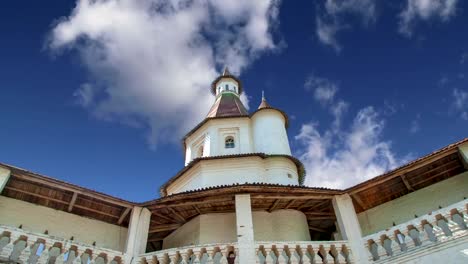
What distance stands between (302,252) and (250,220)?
5.97ft

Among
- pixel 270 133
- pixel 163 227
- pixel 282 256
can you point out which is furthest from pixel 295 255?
pixel 270 133

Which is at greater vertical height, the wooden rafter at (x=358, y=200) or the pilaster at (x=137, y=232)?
the wooden rafter at (x=358, y=200)

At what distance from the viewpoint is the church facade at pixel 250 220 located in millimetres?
10508

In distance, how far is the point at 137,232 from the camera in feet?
40.3

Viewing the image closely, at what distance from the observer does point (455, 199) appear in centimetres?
1245

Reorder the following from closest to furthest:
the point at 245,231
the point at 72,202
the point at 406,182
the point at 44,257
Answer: the point at 44,257
the point at 245,231
the point at 72,202
the point at 406,182

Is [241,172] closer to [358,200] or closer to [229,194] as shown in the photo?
[229,194]

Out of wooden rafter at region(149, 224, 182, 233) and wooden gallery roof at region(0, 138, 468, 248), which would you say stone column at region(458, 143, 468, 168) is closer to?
wooden gallery roof at region(0, 138, 468, 248)

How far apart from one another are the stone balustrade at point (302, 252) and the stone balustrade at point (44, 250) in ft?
14.1

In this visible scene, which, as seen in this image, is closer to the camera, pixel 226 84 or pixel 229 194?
pixel 229 194

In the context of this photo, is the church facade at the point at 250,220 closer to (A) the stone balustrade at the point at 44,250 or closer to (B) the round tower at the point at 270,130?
(A) the stone balustrade at the point at 44,250

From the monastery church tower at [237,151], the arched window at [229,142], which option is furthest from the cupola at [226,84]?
the arched window at [229,142]

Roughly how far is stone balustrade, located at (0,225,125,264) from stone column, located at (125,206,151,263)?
511 millimetres

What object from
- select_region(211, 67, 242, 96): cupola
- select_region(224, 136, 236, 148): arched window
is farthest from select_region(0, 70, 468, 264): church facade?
select_region(211, 67, 242, 96): cupola
